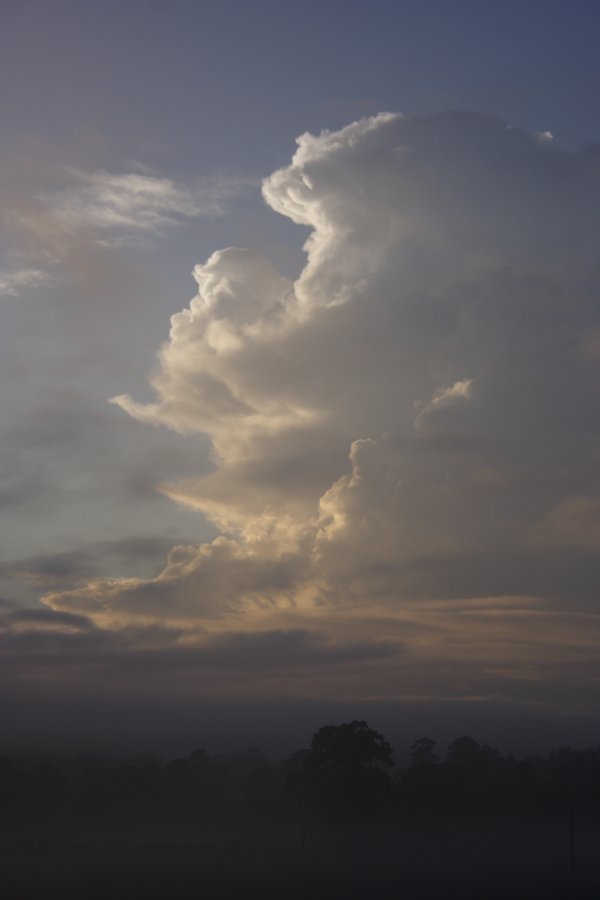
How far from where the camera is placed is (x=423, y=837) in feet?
266

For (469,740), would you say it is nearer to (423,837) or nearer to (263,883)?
(423,837)

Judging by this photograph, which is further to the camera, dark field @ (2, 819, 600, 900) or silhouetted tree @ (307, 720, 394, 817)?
silhouetted tree @ (307, 720, 394, 817)

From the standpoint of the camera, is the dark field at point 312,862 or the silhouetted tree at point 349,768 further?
the silhouetted tree at point 349,768

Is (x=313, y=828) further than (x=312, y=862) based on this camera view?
Yes

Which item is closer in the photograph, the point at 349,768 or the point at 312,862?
the point at 312,862

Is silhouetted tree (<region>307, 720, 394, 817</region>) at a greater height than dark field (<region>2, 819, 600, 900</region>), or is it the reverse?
silhouetted tree (<region>307, 720, 394, 817</region>)

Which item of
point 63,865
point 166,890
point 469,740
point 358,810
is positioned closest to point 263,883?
point 166,890

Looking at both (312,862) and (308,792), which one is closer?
(312,862)

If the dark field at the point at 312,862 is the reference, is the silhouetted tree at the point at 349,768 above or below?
above

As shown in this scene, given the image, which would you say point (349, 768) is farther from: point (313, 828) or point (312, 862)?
point (312, 862)

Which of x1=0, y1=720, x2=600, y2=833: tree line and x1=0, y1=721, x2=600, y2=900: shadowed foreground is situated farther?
x1=0, y1=720, x2=600, y2=833: tree line

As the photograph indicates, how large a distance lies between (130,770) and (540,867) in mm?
43474

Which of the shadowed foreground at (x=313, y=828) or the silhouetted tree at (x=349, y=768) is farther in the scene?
the silhouetted tree at (x=349, y=768)

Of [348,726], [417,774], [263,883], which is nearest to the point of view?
[263,883]
